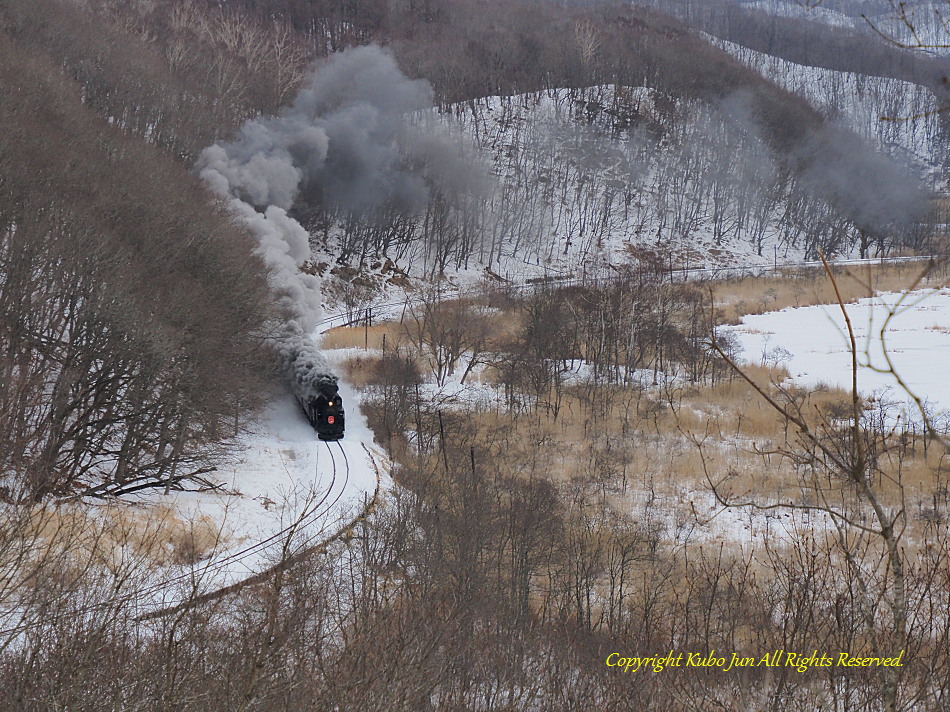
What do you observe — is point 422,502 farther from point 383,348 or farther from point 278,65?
point 278,65

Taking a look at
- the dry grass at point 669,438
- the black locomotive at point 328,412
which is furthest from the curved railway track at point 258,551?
the dry grass at point 669,438

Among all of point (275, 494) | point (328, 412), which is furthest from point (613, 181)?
point (275, 494)

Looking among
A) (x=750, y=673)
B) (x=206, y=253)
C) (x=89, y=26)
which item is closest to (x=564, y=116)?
(x=89, y=26)

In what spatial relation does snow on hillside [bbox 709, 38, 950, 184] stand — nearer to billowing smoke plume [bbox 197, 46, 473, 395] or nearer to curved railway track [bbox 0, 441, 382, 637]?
billowing smoke plume [bbox 197, 46, 473, 395]

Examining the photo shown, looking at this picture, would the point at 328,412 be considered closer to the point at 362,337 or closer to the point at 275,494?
the point at 275,494

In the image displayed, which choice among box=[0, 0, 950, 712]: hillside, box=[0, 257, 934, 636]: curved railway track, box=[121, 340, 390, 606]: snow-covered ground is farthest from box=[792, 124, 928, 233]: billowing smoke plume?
box=[0, 257, 934, 636]: curved railway track

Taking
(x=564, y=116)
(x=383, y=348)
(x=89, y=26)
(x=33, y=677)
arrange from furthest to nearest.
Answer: (x=564, y=116) → (x=89, y=26) → (x=383, y=348) → (x=33, y=677)
